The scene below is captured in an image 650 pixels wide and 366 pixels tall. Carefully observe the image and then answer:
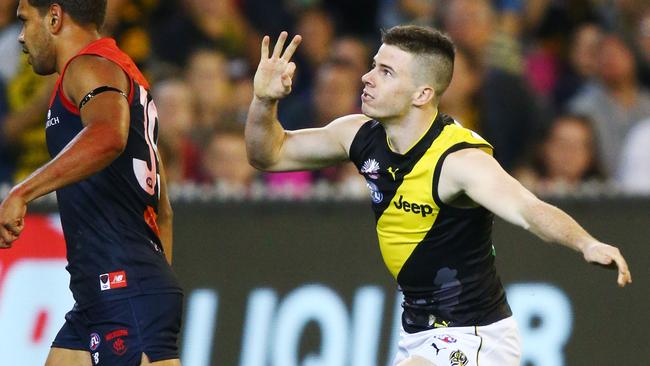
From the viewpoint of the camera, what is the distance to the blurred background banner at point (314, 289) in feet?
29.0

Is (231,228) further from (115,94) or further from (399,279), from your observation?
(115,94)

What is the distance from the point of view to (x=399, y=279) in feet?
21.2

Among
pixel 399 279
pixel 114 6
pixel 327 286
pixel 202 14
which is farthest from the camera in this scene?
pixel 202 14

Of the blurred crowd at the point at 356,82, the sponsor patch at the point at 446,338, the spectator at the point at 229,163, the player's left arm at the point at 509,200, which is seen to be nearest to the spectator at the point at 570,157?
the blurred crowd at the point at 356,82

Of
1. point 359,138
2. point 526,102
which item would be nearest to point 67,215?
point 359,138

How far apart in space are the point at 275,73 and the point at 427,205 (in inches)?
38.2

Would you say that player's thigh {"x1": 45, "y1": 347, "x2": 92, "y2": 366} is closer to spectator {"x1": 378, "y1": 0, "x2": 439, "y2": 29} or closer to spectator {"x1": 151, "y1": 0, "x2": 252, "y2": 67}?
spectator {"x1": 151, "y1": 0, "x2": 252, "y2": 67}

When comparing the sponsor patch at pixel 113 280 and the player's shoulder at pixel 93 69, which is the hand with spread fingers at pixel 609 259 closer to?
the sponsor patch at pixel 113 280

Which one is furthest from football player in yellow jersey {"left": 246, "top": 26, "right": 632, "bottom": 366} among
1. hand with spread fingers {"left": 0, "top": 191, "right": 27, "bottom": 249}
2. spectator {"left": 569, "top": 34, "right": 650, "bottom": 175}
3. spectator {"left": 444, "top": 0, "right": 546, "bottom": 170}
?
spectator {"left": 569, "top": 34, "right": 650, "bottom": 175}

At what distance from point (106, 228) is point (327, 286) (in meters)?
3.35

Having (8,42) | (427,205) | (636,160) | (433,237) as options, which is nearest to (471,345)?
(433,237)

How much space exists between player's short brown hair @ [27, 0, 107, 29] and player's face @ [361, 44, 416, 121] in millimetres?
1261

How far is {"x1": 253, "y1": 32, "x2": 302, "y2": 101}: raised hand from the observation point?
6.44 meters

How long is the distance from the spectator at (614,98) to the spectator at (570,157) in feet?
1.33
